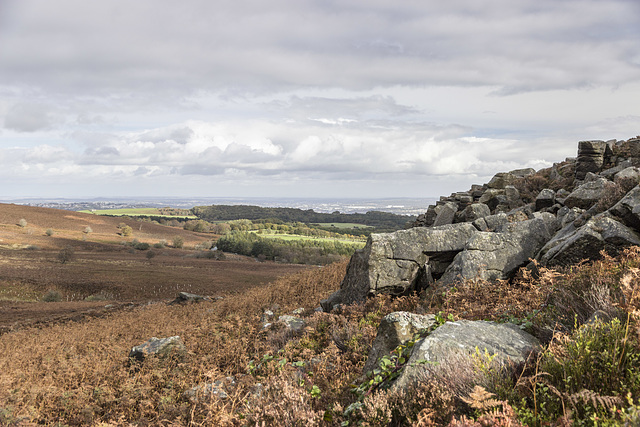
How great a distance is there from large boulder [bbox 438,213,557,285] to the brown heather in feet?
3.34

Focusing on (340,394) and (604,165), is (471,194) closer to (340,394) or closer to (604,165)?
(604,165)

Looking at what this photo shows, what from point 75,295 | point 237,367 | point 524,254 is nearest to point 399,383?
point 237,367

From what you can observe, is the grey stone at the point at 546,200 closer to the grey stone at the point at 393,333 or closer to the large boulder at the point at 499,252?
the large boulder at the point at 499,252

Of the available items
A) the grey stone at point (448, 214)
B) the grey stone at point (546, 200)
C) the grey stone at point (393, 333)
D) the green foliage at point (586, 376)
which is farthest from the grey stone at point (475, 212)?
the green foliage at point (586, 376)

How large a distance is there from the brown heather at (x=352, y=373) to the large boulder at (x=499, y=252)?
102cm

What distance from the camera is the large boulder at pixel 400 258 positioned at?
10.9 meters

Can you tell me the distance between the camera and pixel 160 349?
31.1 ft

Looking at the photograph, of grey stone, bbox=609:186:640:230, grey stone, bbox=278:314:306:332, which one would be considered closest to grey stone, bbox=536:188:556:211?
grey stone, bbox=609:186:640:230

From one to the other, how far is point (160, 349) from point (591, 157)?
77.5 ft

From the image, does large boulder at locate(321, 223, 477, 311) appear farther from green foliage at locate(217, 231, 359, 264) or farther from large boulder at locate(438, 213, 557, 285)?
green foliage at locate(217, 231, 359, 264)

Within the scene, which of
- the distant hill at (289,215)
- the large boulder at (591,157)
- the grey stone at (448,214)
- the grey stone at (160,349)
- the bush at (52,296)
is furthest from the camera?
the distant hill at (289,215)

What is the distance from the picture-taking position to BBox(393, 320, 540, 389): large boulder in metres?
4.18

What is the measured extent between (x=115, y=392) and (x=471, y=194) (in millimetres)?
23945

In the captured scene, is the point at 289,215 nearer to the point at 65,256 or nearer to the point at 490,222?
the point at 65,256
